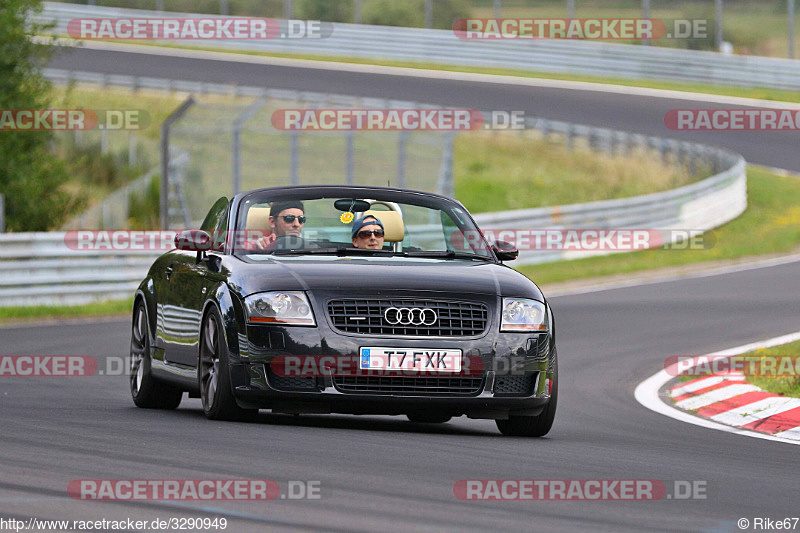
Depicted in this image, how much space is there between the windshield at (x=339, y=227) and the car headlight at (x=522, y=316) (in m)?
0.99

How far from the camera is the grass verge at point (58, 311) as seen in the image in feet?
63.7

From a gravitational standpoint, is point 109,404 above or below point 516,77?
above

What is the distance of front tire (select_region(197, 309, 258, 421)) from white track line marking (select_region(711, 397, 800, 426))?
11.6ft

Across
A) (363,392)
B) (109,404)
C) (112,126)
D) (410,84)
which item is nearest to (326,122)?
(112,126)

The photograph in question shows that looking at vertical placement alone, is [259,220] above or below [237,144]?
above

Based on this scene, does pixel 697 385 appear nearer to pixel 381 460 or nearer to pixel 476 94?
pixel 381 460

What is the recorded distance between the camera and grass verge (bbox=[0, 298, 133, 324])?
19.4 metres

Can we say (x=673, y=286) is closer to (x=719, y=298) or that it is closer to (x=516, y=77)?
(x=719, y=298)

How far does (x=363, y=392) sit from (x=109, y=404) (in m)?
2.81

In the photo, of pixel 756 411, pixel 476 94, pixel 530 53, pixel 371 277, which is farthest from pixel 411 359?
pixel 530 53

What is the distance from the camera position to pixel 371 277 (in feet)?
30.1

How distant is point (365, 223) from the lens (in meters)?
10.1

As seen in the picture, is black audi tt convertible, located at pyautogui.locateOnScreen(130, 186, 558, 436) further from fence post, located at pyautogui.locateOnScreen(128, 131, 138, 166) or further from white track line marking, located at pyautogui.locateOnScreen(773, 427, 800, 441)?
fence post, located at pyautogui.locateOnScreen(128, 131, 138, 166)

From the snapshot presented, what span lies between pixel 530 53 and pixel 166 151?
86.9 ft
